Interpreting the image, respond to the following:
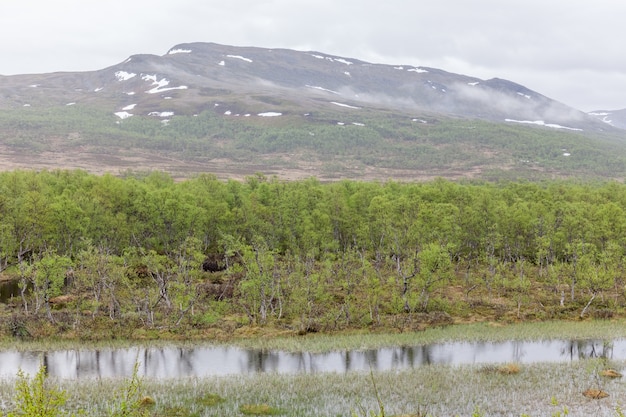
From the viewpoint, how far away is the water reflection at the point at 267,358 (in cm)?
3859

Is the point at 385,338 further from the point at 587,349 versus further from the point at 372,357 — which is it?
the point at 587,349

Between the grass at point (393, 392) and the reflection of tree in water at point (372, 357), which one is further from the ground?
the grass at point (393, 392)

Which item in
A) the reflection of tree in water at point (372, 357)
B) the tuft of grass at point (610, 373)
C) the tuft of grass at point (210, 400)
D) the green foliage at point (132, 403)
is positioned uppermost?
the green foliage at point (132, 403)

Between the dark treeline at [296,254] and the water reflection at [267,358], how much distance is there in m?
6.74

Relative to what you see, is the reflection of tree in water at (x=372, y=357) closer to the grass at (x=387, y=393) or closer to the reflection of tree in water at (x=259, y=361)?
the grass at (x=387, y=393)

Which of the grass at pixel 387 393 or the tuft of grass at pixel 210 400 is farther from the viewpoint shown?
the tuft of grass at pixel 210 400

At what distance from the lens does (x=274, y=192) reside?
87625mm

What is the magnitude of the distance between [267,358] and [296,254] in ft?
88.9

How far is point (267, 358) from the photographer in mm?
41750

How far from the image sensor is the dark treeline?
52.6 metres

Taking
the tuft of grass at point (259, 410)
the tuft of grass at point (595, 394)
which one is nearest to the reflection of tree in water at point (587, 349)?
the tuft of grass at point (595, 394)

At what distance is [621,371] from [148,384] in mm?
32063

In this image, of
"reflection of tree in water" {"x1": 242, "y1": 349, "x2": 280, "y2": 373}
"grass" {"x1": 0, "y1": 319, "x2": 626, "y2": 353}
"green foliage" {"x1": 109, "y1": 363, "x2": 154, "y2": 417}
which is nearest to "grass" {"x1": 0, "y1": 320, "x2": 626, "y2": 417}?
"reflection of tree in water" {"x1": 242, "y1": 349, "x2": 280, "y2": 373}

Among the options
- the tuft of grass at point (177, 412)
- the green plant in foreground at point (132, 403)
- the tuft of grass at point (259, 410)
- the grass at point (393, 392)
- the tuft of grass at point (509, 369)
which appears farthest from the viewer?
the tuft of grass at point (509, 369)
